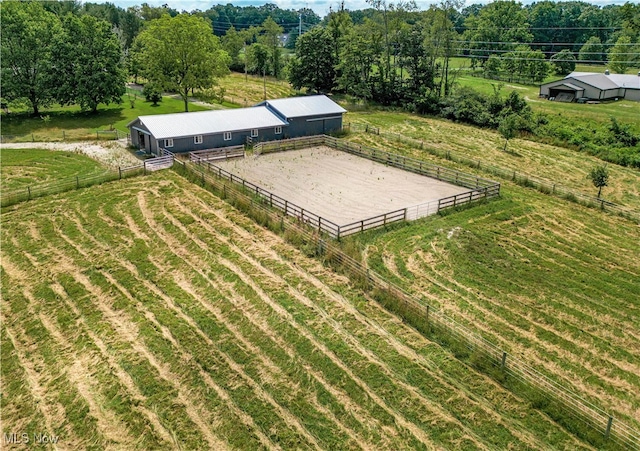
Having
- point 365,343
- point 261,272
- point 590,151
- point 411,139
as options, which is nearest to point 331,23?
point 411,139

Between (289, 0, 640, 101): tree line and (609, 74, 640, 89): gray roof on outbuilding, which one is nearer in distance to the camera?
(289, 0, 640, 101): tree line

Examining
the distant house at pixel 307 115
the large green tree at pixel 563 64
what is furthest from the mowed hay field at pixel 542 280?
the large green tree at pixel 563 64

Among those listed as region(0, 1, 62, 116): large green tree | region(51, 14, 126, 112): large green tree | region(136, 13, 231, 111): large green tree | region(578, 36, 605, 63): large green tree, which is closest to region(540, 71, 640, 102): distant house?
region(578, 36, 605, 63): large green tree

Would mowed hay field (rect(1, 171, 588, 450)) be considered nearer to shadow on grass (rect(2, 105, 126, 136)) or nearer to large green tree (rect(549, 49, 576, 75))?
shadow on grass (rect(2, 105, 126, 136))

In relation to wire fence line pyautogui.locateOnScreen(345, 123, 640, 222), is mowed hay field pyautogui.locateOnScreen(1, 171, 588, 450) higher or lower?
lower

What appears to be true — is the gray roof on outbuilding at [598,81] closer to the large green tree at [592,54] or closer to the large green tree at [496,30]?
the large green tree at [496,30]

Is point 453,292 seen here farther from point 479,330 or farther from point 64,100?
point 64,100

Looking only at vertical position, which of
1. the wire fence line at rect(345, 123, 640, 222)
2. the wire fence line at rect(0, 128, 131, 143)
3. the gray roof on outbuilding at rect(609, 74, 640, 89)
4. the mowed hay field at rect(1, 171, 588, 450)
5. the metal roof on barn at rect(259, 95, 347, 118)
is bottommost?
the mowed hay field at rect(1, 171, 588, 450)
